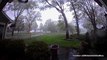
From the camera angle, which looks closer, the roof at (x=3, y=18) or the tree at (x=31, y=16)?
the roof at (x=3, y=18)

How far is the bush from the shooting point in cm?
835

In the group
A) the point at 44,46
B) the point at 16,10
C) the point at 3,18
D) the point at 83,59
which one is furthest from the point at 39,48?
the point at 16,10

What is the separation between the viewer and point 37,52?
848cm

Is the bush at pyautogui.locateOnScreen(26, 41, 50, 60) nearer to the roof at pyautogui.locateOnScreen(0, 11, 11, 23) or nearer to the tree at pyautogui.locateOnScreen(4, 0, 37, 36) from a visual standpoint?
the roof at pyautogui.locateOnScreen(0, 11, 11, 23)

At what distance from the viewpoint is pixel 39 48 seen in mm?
8836

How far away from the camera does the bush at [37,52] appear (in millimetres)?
8345

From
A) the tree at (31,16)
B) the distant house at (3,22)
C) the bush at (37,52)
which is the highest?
the tree at (31,16)

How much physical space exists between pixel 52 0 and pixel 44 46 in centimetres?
2169

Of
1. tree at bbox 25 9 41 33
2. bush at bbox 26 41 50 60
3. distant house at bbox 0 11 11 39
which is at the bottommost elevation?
bush at bbox 26 41 50 60

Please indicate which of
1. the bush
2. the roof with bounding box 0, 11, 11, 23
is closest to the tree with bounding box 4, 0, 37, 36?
the roof with bounding box 0, 11, 11, 23

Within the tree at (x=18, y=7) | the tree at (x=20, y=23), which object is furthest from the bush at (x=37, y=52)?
the tree at (x=20, y=23)

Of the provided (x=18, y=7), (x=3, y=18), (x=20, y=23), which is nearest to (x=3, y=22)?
(x=3, y=18)

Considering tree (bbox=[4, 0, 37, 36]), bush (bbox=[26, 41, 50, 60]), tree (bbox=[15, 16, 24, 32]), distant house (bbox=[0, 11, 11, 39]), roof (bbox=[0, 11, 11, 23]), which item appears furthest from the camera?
tree (bbox=[15, 16, 24, 32])

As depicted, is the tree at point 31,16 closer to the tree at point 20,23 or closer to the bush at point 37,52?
the tree at point 20,23
